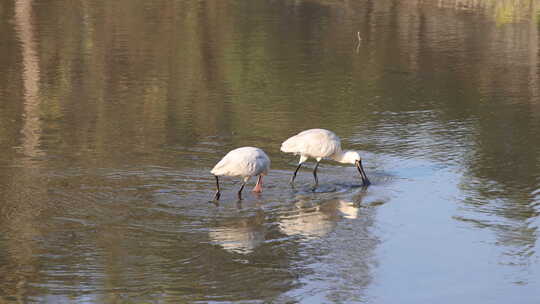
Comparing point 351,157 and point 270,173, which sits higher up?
point 351,157

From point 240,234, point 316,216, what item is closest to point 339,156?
point 316,216

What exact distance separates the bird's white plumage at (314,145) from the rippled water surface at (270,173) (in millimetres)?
397

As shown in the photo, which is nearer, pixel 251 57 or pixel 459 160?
pixel 459 160

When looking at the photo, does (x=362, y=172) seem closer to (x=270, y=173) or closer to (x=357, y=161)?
(x=357, y=161)

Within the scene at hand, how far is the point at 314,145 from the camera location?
1284 centimetres

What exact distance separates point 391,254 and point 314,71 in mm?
11051

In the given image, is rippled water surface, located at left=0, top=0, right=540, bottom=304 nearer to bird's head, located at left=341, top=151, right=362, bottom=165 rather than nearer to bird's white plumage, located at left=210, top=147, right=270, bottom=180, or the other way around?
bird's head, located at left=341, top=151, right=362, bottom=165

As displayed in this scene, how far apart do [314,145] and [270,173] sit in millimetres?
736

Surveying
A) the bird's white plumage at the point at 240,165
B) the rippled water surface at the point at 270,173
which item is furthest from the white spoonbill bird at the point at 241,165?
A: the rippled water surface at the point at 270,173

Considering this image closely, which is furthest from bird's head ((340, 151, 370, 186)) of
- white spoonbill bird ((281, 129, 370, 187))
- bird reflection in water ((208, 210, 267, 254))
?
bird reflection in water ((208, 210, 267, 254))

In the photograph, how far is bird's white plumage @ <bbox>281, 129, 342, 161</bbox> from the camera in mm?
12836

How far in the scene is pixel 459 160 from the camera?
14.2m

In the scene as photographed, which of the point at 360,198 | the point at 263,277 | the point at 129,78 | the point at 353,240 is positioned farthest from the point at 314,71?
the point at 263,277

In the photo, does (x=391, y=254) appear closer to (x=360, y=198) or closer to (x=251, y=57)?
(x=360, y=198)
